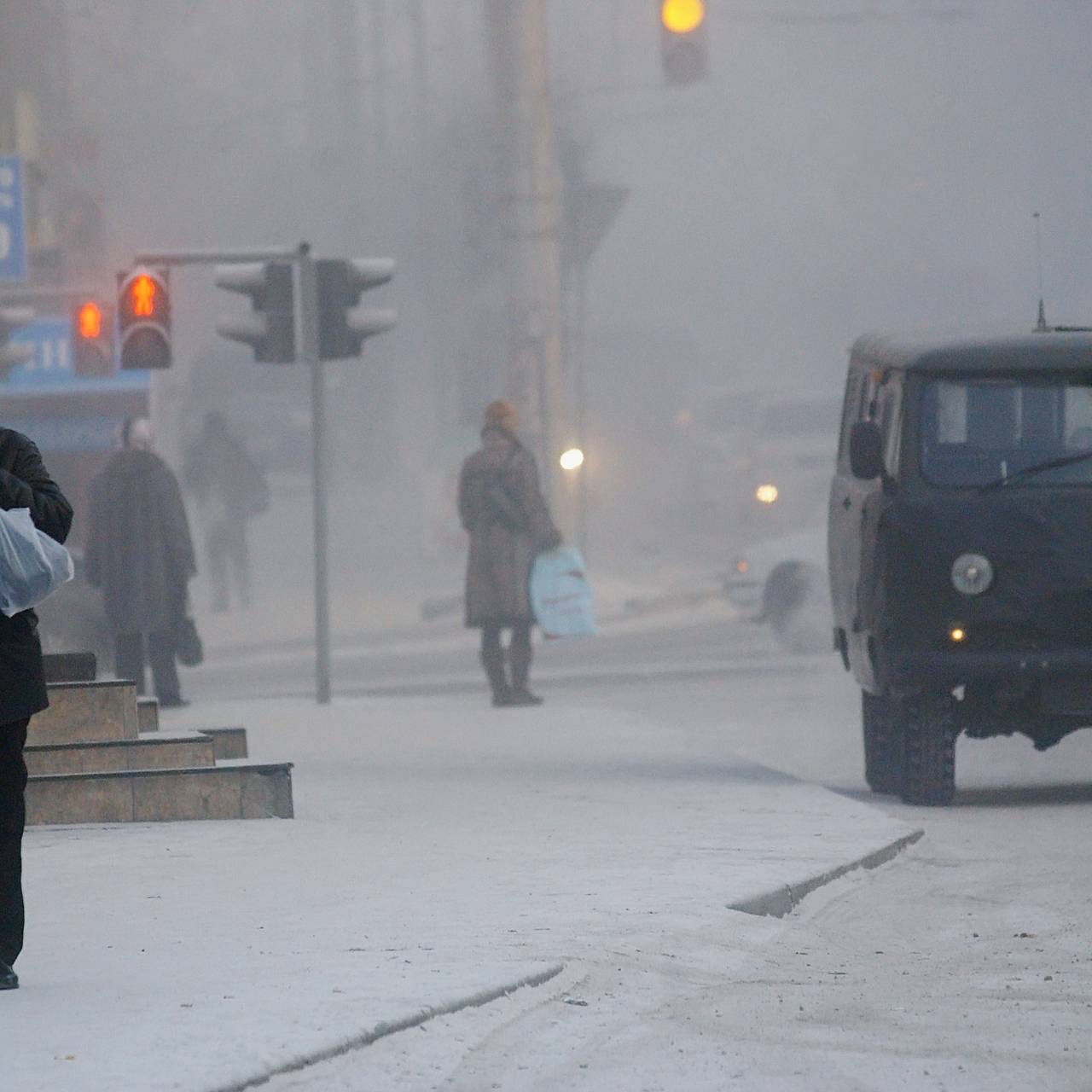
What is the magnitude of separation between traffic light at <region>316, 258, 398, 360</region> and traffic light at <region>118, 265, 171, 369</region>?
54.5 inches

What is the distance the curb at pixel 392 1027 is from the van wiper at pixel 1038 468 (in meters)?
5.07

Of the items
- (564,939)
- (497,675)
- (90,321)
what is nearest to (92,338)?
(90,321)

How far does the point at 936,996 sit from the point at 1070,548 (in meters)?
4.63

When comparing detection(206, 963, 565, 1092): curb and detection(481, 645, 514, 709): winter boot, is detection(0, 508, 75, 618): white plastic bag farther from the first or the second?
detection(481, 645, 514, 709): winter boot

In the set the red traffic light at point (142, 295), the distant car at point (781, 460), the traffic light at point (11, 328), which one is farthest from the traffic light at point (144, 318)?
the distant car at point (781, 460)

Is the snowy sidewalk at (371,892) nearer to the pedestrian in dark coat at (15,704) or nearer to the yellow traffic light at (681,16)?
the pedestrian in dark coat at (15,704)

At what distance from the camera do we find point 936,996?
7.21m

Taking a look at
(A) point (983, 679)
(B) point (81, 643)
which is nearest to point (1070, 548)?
(A) point (983, 679)

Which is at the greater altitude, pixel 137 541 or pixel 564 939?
pixel 137 541

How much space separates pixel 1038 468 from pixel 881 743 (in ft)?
4.87

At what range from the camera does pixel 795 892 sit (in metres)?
8.73

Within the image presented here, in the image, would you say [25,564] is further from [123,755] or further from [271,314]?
[271,314]

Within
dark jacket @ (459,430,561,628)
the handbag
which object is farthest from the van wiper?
the handbag

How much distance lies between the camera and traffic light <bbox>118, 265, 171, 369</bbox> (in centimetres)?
1783
